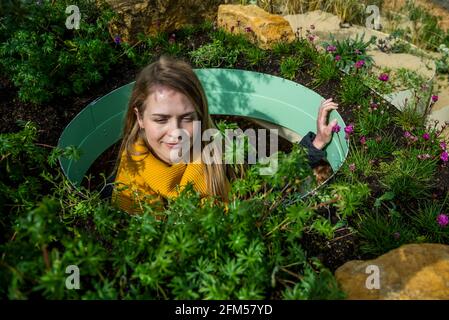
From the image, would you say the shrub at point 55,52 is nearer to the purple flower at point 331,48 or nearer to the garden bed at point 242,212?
the garden bed at point 242,212

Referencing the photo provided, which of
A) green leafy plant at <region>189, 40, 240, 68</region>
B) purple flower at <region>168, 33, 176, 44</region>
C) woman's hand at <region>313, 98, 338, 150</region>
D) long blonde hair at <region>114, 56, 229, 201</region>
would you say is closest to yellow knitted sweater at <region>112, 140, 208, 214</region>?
long blonde hair at <region>114, 56, 229, 201</region>

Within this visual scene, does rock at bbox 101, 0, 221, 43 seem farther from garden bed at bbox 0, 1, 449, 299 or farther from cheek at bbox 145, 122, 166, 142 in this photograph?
cheek at bbox 145, 122, 166, 142

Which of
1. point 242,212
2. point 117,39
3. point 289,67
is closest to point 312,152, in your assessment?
point 289,67

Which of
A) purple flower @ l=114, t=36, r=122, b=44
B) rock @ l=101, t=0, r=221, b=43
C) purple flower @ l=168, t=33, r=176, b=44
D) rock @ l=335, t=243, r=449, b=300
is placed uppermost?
rock @ l=101, t=0, r=221, b=43

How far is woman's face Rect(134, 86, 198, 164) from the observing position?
109 inches

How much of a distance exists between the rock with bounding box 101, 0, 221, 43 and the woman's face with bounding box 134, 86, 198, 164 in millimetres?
1466

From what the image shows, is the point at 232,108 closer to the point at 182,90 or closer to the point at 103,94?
the point at 103,94

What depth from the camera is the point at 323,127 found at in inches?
135

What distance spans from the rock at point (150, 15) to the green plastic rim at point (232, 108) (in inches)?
23.6

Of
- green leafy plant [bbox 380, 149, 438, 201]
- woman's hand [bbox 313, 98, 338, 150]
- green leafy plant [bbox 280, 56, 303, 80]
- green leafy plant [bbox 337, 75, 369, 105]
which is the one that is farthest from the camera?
green leafy plant [bbox 280, 56, 303, 80]

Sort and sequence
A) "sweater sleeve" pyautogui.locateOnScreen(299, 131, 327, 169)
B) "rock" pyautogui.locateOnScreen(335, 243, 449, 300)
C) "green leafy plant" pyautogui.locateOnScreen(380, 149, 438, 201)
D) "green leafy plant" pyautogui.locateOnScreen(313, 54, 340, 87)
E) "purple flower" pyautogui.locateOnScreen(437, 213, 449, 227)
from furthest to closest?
"green leafy plant" pyautogui.locateOnScreen(313, 54, 340, 87), "sweater sleeve" pyautogui.locateOnScreen(299, 131, 327, 169), "green leafy plant" pyautogui.locateOnScreen(380, 149, 438, 201), "purple flower" pyautogui.locateOnScreen(437, 213, 449, 227), "rock" pyautogui.locateOnScreen(335, 243, 449, 300)

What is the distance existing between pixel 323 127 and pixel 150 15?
1777 millimetres

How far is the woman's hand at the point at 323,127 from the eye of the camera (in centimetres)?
337

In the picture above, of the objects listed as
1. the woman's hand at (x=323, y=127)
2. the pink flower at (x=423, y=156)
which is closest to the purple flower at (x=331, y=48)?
the woman's hand at (x=323, y=127)
